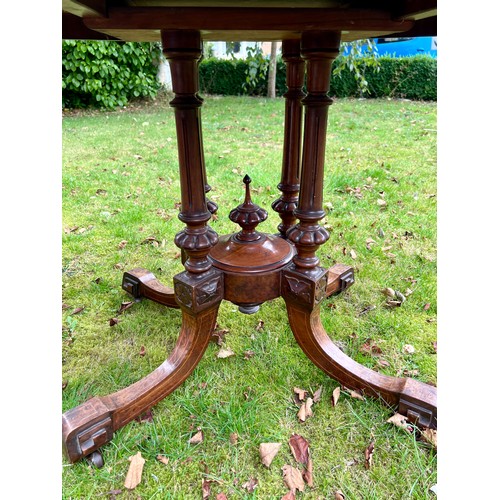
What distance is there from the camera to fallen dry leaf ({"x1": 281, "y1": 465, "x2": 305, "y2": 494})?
38.4 inches

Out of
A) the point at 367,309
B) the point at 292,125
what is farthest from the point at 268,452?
the point at 292,125

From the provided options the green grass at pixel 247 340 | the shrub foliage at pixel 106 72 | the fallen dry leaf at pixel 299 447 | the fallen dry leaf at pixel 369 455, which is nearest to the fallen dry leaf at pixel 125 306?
the green grass at pixel 247 340

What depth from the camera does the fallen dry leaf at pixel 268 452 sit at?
A: 1.03 metres

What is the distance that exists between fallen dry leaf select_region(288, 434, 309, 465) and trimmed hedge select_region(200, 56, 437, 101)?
300 inches

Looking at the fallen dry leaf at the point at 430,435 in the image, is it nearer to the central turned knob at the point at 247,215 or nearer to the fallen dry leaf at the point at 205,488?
the fallen dry leaf at the point at 205,488

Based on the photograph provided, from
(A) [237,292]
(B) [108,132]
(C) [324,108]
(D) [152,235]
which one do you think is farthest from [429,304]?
(B) [108,132]

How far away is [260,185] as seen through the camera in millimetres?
3072

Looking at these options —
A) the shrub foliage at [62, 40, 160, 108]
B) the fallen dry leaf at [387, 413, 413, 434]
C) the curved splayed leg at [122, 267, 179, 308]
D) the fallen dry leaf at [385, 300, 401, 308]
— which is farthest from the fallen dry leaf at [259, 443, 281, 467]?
the shrub foliage at [62, 40, 160, 108]

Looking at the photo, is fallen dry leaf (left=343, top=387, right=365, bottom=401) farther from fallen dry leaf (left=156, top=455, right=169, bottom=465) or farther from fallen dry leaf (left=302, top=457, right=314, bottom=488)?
fallen dry leaf (left=156, top=455, right=169, bottom=465)

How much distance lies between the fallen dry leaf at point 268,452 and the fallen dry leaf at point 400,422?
33 centimetres

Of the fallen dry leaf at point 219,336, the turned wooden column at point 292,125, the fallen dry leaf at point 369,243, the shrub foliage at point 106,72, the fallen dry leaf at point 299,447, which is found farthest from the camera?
the shrub foliage at point 106,72

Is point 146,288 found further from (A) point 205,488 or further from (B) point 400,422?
(B) point 400,422

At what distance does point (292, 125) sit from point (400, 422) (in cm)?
100

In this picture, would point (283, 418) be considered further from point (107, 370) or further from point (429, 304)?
point (429, 304)
